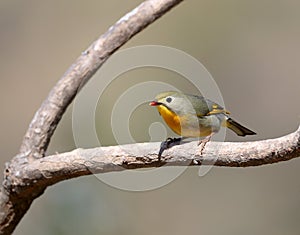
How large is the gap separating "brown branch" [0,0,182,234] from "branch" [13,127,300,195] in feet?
0.10

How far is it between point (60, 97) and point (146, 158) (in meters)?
0.29

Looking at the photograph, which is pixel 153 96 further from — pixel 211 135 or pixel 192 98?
pixel 211 135

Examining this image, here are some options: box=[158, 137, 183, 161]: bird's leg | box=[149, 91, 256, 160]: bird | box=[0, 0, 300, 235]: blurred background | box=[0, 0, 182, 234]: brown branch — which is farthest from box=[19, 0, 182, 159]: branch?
box=[0, 0, 300, 235]: blurred background

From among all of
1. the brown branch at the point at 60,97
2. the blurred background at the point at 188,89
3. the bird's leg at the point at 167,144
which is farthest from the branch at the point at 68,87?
the blurred background at the point at 188,89

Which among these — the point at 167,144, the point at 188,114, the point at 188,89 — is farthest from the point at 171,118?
the point at 188,89

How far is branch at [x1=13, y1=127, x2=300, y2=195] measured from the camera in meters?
0.92

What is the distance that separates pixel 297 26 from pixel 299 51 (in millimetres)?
157

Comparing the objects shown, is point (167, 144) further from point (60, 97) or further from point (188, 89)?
point (188, 89)

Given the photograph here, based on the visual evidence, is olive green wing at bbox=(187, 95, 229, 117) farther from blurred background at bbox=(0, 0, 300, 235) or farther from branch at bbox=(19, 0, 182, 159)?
blurred background at bbox=(0, 0, 300, 235)

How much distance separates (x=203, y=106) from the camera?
3.95 feet

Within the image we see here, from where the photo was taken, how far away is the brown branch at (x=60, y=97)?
1.21 metres

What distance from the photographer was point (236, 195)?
9.02 ft

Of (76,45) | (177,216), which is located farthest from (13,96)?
(177,216)

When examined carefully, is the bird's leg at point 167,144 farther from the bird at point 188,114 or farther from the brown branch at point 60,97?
the brown branch at point 60,97
